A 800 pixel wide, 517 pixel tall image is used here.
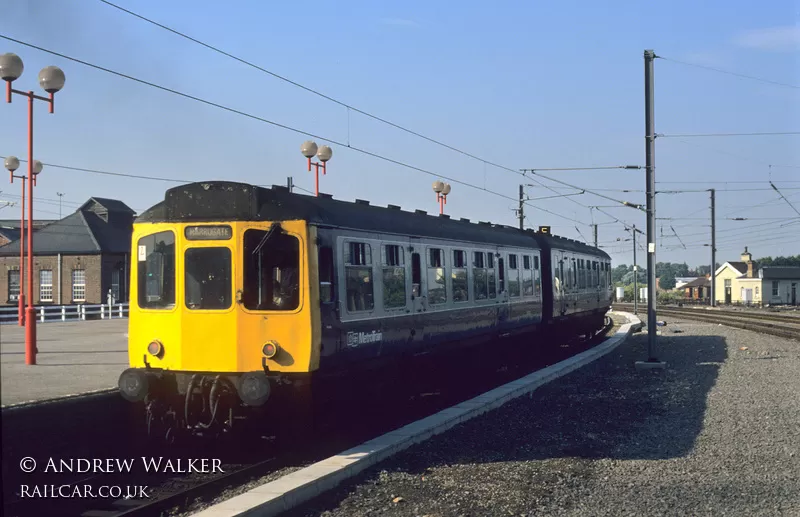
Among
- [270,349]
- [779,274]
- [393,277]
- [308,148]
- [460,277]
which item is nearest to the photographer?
[270,349]

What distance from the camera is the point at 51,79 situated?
15180 millimetres

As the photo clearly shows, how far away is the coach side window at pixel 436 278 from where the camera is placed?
13.3m

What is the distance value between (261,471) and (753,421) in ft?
21.7

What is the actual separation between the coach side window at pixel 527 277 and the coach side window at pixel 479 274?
2954 mm

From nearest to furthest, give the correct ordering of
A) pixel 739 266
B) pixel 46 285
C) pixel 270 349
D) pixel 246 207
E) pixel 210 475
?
pixel 210 475 < pixel 270 349 < pixel 246 207 < pixel 46 285 < pixel 739 266

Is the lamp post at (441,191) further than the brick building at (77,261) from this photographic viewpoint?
No

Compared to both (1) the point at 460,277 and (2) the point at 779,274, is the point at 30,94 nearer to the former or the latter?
(1) the point at 460,277

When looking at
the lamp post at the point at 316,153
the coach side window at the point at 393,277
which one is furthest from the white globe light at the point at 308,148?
the coach side window at the point at 393,277

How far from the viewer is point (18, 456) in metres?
8.95

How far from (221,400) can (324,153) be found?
14.4 m

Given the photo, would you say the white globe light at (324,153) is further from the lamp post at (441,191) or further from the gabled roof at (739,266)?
the gabled roof at (739,266)

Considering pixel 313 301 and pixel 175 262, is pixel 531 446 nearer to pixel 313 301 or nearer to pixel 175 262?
pixel 313 301

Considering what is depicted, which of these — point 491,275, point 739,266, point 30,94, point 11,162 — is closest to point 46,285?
point 11,162

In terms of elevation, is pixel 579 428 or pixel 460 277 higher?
pixel 460 277
